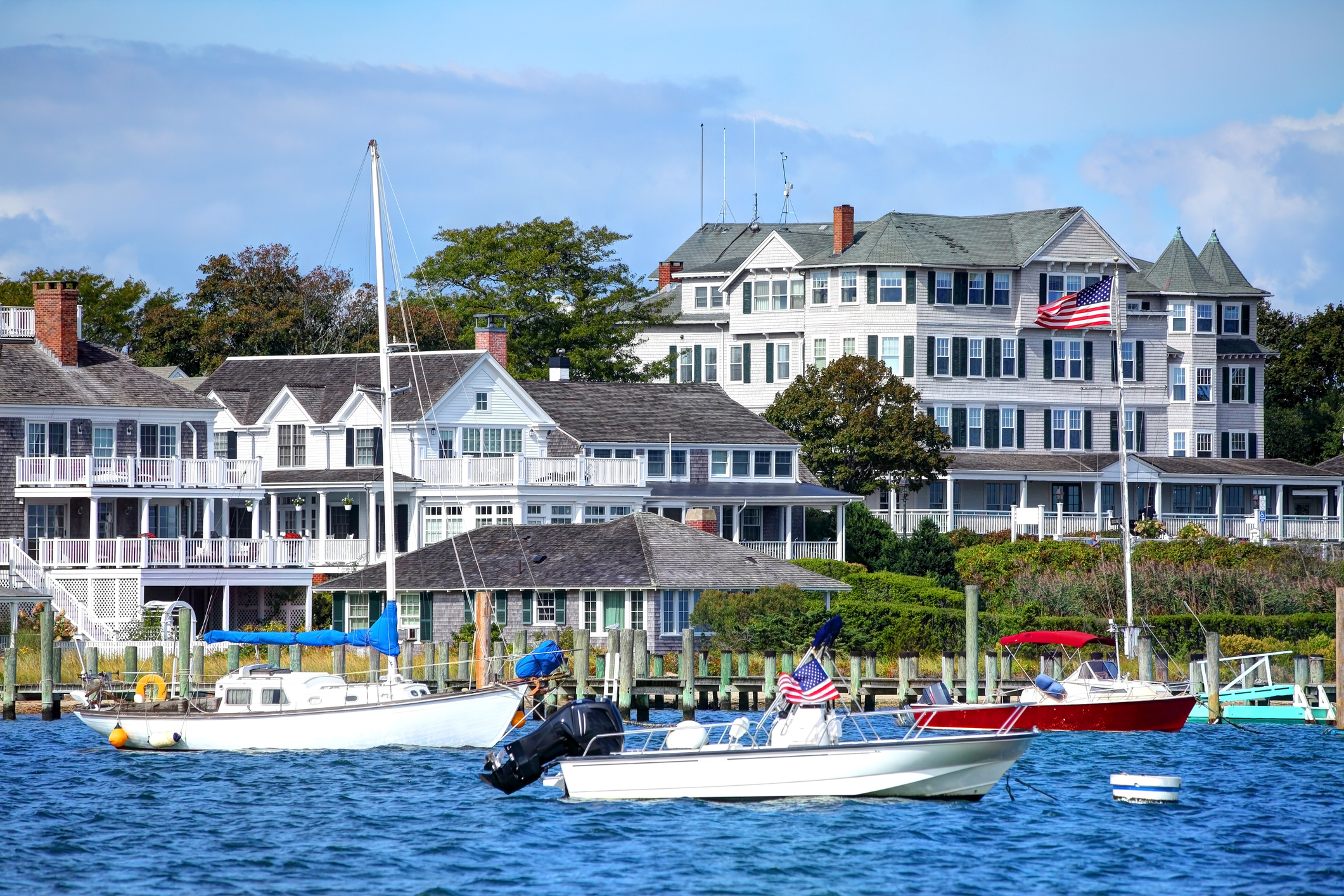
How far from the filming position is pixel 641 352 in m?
90.9

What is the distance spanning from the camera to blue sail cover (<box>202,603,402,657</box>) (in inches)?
1532

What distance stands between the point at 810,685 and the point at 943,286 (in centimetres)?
5196

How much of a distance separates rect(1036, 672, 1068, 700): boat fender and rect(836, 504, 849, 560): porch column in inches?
977

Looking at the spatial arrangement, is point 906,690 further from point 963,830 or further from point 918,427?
point 918,427

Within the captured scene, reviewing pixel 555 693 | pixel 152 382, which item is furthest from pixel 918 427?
pixel 555 693

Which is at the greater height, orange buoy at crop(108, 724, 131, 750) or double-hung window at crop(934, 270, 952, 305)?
double-hung window at crop(934, 270, 952, 305)

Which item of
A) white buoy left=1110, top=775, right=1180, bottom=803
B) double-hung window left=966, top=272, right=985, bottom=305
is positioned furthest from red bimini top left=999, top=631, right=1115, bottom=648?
double-hung window left=966, top=272, right=985, bottom=305

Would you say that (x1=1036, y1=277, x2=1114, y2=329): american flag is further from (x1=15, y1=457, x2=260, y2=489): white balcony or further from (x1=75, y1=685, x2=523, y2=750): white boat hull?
(x1=15, y1=457, x2=260, y2=489): white balcony

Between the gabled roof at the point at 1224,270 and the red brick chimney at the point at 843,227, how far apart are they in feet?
62.1

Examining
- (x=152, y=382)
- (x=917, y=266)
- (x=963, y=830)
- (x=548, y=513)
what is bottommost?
(x=963, y=830)

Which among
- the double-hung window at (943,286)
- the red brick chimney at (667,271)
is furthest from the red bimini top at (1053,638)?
the red brick chimney at (667,271)

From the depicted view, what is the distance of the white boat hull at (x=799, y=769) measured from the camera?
99.9ft

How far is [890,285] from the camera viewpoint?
262 ft

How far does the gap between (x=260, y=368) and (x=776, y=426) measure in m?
19.3
